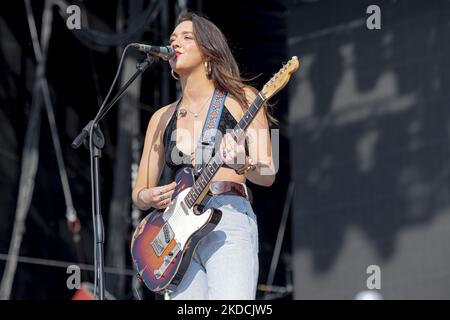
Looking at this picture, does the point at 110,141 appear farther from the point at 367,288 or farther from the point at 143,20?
the point at 367,288

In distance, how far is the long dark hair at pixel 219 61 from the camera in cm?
425

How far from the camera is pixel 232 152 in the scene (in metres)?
3.77

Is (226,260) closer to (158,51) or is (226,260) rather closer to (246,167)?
(246,167)

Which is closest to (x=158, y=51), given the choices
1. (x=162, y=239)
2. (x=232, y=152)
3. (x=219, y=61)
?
(x=219, y=61)

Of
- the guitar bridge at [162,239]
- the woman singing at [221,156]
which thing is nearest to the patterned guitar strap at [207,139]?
the woman singing at [221,156]

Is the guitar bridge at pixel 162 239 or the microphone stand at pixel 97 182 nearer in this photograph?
the microphone stand at pixel 97 182

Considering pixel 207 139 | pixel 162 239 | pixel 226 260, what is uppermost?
pixel 207 139

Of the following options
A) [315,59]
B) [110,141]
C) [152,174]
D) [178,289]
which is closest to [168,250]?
[178,289]

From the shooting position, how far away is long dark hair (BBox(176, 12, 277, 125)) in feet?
13.9

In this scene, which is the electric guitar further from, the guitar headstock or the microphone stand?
the microphone stand

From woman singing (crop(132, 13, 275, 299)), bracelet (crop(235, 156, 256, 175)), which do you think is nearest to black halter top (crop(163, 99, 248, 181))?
woman singing (crop(132, 13, 275, 299))

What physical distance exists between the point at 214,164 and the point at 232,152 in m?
0.17

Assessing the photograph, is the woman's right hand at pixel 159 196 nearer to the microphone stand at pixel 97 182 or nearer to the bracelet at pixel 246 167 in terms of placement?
the microphone stand at pixel 97 182

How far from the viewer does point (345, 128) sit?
8773mm
